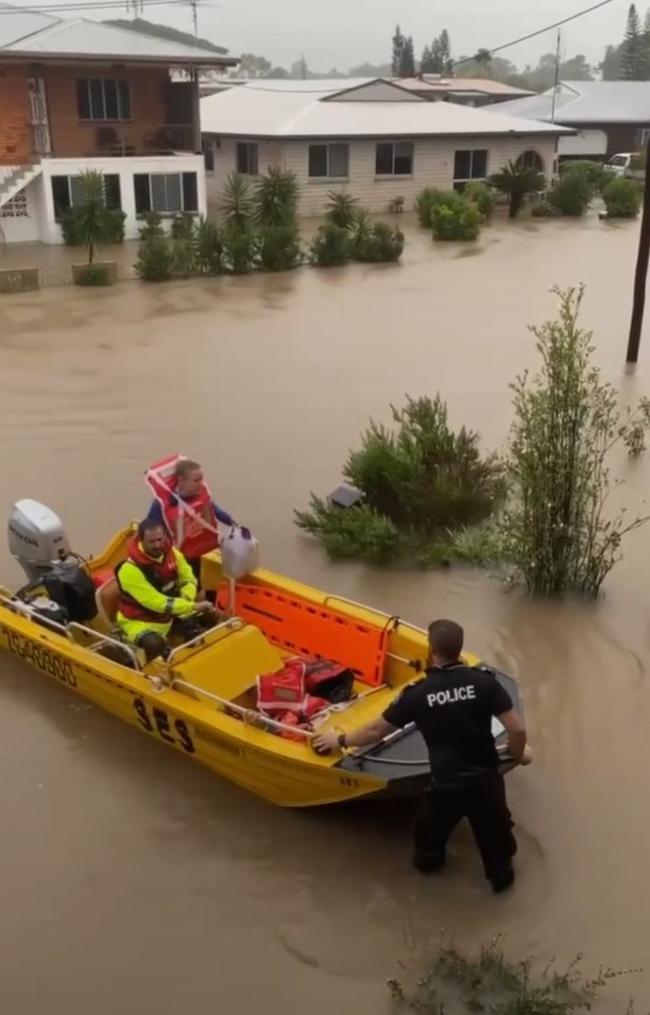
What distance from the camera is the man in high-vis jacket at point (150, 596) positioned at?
6395 millimetres

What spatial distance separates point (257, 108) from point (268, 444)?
91.5 feet

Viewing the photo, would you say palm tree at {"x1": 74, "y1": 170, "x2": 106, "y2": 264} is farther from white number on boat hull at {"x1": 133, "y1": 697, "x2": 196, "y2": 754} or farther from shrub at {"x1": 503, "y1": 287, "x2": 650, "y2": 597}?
white number on boat hull at {"x1": 133, "y1": 697, "x2": 196, "y2": 754}

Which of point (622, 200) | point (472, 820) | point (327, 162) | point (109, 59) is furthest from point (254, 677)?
point (327, 162)

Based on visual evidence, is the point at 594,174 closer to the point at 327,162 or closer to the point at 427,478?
the point at 327,162

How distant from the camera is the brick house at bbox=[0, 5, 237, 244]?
81.8 feet

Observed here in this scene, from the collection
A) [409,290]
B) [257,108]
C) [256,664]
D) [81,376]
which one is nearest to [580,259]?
[409,290]

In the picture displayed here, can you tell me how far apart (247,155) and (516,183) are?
8.68m

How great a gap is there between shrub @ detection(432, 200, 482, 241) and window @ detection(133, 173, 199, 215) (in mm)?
6443

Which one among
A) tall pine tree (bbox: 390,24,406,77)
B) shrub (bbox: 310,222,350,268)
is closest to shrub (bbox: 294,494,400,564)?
shrub (bbox: 310,222,350,268)

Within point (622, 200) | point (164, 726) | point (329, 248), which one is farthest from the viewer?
point (622, 200)

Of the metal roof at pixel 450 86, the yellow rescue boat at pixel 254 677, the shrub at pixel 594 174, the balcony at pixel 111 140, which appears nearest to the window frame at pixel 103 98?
the balcony at pixel 111 140

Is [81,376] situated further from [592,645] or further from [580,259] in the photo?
[580,259]

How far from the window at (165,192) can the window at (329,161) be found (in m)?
5.74

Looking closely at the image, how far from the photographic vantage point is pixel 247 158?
3341 cm
